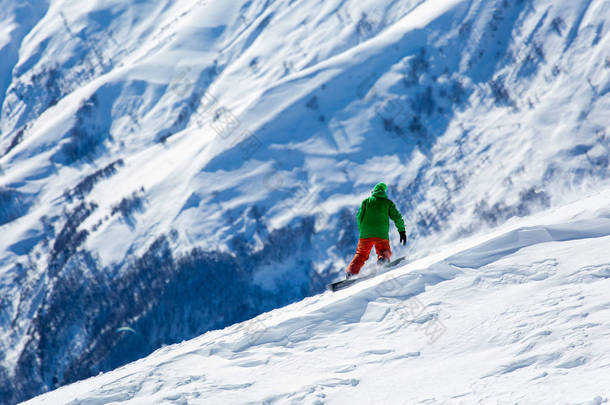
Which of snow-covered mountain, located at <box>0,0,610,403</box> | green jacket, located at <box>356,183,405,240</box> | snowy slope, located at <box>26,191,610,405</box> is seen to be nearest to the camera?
snowy slope, located at <box>26,191,610,405</box>

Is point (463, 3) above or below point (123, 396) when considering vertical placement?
above

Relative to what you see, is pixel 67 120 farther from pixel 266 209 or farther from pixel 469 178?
pixel 469 178

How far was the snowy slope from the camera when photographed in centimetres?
634

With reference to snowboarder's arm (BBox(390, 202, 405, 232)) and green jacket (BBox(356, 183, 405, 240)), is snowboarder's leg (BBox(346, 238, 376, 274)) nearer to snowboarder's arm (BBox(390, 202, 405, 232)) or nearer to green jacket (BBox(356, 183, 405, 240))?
green jacket (BBox(356, 183, 405, 240))

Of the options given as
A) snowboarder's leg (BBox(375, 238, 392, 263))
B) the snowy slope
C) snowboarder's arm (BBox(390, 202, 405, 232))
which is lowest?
the snowy slope

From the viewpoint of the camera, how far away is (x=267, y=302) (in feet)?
227

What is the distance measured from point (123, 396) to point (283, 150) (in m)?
74.7

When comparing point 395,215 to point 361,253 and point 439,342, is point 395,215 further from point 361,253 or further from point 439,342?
point 439,342

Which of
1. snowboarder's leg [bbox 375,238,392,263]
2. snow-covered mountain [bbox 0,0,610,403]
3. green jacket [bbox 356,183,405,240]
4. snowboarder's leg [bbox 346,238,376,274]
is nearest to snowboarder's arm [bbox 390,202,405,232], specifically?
green jacket [bbox 356,183,405,240]

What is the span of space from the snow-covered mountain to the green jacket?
54.4m

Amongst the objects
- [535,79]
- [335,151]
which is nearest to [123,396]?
[335,151]

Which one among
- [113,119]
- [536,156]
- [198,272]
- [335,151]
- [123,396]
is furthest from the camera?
[113,119]

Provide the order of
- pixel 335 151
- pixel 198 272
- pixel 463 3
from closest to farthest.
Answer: pixel 198 272 < pixel 335 151 < pixel 463 3

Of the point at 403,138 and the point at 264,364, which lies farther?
the point at 403,138
